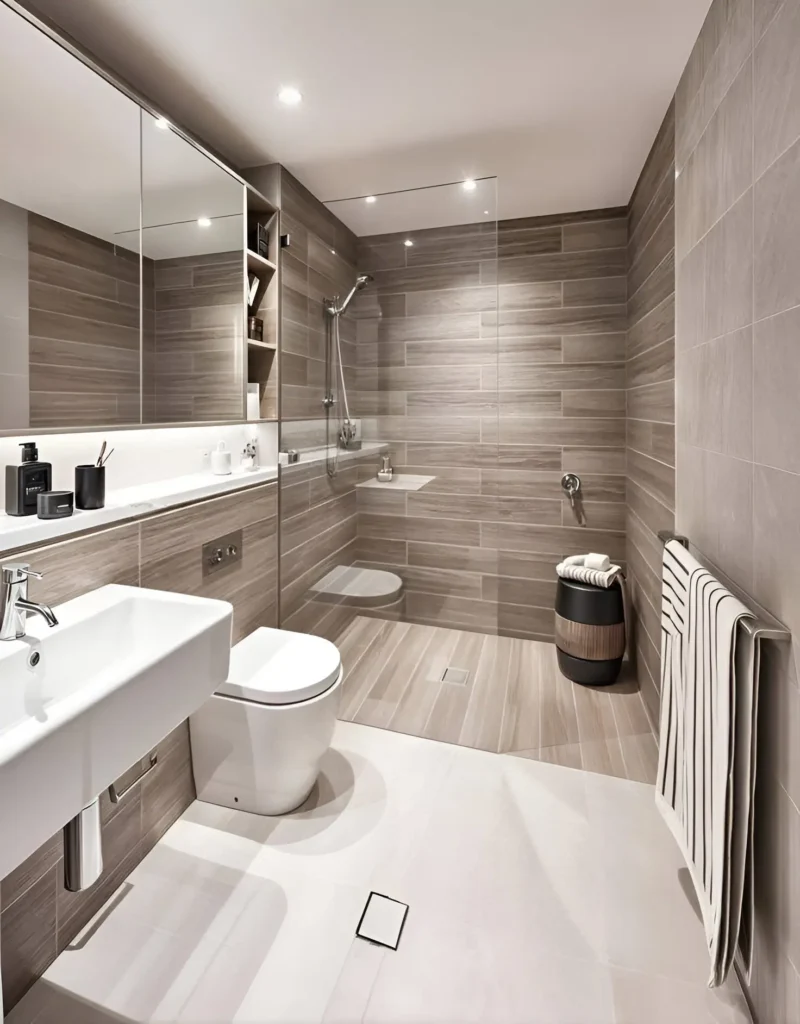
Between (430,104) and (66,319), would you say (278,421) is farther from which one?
(430,104)

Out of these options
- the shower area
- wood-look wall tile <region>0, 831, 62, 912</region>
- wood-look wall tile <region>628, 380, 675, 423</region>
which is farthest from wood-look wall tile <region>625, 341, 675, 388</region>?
wood-look wall tile <region>0, 831, 62, 912</region>

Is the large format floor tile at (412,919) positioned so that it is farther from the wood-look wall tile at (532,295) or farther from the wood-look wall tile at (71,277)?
the wood-look wall tile at (532,295)

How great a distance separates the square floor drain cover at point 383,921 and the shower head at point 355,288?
7.33 feet

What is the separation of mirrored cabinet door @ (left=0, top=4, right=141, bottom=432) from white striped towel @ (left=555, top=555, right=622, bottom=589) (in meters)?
2.15

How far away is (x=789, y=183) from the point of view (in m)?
1.05

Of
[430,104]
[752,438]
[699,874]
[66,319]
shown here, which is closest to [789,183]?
[752,438]

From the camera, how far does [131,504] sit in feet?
5.21

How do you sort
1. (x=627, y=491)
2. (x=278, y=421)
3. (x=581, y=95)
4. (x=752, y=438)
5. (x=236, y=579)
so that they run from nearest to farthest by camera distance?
(x=752, y=438), (x=581, y=95), (x=236, y=579), (x=278, y=421), (x=627, y=491)

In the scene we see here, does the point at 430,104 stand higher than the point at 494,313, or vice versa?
the point at 430,104

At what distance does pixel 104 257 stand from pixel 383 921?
2047mm

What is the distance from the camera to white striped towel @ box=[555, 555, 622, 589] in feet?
8.87

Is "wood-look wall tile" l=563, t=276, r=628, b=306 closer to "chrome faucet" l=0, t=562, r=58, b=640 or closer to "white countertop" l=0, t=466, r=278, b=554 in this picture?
"white countertop" l=0, t=466, r=278, b=554

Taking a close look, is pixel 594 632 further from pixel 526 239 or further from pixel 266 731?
pixel 526 239

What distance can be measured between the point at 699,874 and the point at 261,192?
2.88 meters
